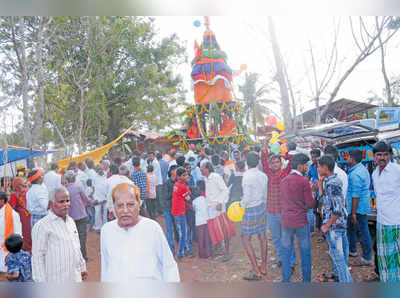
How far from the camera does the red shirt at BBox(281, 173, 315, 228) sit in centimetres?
301

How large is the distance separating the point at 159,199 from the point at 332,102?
215 centimetres

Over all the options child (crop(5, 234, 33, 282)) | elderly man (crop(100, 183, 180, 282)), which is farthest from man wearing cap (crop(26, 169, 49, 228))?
elderly man (crop(100, 183, 180, 282))

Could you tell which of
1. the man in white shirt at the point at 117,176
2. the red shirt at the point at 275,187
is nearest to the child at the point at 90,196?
the man in white shirt at the point at 117,176

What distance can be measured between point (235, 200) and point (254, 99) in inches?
43.0

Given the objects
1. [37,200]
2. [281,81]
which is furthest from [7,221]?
[281,81]

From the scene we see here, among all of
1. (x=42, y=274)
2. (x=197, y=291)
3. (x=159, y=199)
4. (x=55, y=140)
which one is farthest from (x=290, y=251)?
(x=55, y=140)

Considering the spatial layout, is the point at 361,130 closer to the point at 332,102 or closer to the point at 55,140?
the point at 332,102

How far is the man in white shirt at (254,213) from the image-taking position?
327 centimetres

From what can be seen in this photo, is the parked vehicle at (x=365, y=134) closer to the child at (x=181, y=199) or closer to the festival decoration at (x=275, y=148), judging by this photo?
the festival decoration at (x=275, y=148)

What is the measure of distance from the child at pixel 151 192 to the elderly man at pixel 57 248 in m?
0.81

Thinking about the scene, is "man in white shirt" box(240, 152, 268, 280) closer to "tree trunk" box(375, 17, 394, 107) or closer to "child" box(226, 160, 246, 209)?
"child" box(226, 160, 246, 209)

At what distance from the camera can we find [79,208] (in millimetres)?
3203

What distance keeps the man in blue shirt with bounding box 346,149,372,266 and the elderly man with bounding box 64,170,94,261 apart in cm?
252

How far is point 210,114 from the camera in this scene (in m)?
3.60
